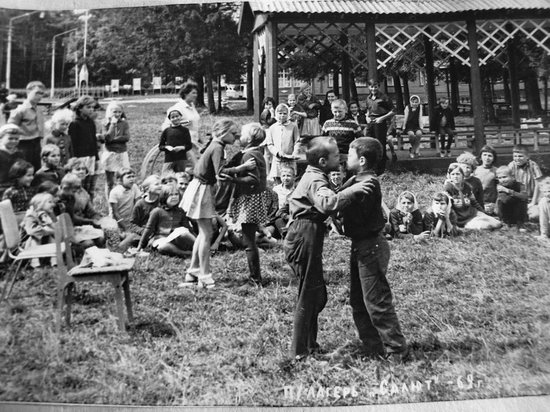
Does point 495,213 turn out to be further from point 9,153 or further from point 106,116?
point 9,153

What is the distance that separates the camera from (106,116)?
2754mm

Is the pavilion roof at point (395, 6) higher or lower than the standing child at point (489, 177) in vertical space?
higher

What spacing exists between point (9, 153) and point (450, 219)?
2.29m

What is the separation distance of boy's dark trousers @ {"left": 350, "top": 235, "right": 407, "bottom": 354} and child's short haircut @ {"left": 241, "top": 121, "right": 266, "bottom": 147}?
726mm

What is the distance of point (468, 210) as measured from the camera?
2.94 metres

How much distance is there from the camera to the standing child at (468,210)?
2.93 meters

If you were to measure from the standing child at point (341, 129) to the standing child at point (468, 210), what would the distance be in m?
0.59

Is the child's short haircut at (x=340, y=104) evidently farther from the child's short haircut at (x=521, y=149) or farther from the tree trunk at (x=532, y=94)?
the tree trunk at (x=532, y=94)

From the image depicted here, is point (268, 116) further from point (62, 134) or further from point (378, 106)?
point (62, 134)

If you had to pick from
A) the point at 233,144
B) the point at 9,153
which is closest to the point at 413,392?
the point at 233,144

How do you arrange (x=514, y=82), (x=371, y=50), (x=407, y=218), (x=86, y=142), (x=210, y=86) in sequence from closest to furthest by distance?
(x=86, y=142)
(x=210, y=86)
(x=407, y=218)
(x=514, y=82)
(x=371, y=50)

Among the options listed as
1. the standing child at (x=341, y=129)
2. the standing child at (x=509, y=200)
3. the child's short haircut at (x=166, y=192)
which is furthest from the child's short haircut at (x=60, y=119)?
the standing child at (x=509, y=200)

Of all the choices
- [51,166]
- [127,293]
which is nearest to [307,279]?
[127,293]

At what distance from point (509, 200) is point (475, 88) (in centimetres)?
68
